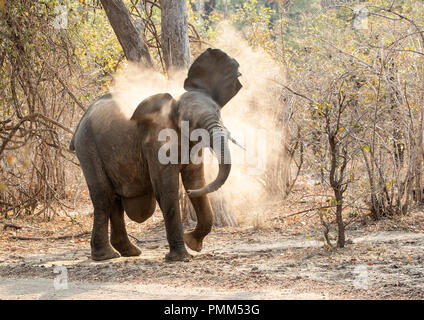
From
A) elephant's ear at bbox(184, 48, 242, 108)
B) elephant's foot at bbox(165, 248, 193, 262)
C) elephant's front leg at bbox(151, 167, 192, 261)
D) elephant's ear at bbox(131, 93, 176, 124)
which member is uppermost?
elephant's ear at bbox(184, 48, 242, 108)

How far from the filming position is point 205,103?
7094 millimetres

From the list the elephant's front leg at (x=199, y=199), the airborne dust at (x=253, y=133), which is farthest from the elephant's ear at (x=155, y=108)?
the airborne dust at (x=253, y=133)

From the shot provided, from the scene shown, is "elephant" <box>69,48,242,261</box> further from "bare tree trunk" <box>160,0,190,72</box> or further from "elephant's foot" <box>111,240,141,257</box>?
"bare tree trunk" <box>160,0,190,72</box>

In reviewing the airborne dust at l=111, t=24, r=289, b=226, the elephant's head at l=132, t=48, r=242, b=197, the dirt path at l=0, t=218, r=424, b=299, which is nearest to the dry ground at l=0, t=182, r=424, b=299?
the dirt path at l=0, t=218, r=424, b=299

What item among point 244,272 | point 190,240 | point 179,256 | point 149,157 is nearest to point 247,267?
point 244,272

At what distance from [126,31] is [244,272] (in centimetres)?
485

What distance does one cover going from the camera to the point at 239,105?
467 inches

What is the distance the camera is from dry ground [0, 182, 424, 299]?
5715mm

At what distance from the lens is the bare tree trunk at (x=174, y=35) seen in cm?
1027

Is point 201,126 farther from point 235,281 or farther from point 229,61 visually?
point 235,281

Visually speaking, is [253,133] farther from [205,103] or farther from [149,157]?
[205,103]

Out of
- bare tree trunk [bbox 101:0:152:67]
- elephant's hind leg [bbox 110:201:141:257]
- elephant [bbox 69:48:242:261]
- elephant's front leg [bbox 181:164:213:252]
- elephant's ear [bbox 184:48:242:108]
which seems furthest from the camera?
bare tree trunk [bbox 101:0:152:67]
